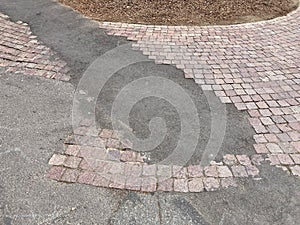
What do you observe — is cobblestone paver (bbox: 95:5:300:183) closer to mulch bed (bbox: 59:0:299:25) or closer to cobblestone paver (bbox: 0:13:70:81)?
mulch bed (bbox: 59:0:299:25)

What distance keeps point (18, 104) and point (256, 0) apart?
7.25m

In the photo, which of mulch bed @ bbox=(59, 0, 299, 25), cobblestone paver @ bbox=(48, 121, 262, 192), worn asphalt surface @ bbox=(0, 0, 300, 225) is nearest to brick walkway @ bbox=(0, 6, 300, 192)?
cobblestone paver @ bbox=(48, 121, 262, 192)

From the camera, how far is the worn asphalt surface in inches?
128

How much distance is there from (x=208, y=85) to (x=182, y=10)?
3638mm

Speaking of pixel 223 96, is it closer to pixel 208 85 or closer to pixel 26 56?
pixel 208 85

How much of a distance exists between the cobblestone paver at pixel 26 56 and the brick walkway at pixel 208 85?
17 millimetres

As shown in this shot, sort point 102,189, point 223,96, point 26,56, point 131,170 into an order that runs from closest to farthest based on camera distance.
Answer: point 102,189 < point 131,170 < point 223,96 < point 26,56

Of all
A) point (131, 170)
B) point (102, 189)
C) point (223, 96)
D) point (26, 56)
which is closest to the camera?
point (102, 189)

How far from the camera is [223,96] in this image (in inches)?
199

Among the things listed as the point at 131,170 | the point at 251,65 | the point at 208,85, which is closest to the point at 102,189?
the point at 131,170

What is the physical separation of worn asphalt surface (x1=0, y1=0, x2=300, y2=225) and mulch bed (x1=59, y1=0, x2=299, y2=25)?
232cm

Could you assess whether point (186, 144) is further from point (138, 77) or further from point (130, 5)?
point (130, 5)

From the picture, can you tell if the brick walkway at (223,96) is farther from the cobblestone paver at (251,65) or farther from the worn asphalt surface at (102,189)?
the worn asphalt surface at (102,189)

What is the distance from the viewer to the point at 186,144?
4152 mm
